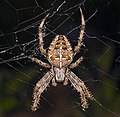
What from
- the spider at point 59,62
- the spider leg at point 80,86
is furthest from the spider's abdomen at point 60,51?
the spider leg at point 80,86

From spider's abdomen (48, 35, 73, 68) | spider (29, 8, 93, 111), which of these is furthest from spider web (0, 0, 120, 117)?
spider's abdomen (48, 35, 73, 68)

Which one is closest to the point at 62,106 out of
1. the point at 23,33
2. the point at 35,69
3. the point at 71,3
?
the point at 35,69

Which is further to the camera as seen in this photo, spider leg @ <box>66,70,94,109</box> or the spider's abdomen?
spider leg @ <box>66,70,94,109</box>

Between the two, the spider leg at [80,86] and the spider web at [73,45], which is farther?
the spider web at [73,45]

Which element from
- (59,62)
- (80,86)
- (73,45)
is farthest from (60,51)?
(73,45)

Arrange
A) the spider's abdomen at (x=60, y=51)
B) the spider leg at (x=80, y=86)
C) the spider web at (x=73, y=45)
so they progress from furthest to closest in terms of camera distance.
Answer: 1. the spider web at (x=73, y=45)
2. the spider leg at (x=80, y=86)
3. the spider's abdomen at (x=60, y=51)

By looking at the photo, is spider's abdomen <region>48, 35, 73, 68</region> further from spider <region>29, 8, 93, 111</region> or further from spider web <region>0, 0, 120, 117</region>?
spider web <region>0, 0, 120, 117</region>

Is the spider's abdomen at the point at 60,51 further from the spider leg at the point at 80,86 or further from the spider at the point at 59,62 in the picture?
the spider leg at the point at 80,86
